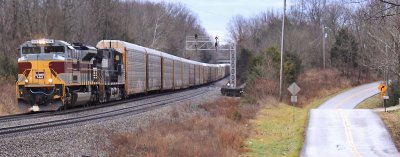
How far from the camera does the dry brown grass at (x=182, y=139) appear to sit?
46.3 ft

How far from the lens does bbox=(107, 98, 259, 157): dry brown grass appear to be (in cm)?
1412

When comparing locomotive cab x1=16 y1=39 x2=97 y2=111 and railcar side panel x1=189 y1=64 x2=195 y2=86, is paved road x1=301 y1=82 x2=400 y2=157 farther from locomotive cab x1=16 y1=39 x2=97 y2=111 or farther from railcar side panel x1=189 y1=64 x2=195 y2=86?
railcar side panel x1=189 y1=64 x2=195 y2=86

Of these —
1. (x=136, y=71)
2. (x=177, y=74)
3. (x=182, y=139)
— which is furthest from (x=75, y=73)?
(x=177, y=74)

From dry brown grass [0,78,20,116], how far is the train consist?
2269mm

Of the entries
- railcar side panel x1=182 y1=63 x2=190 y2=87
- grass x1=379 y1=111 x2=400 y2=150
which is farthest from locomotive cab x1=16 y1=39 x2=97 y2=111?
railcar side panel x1=182 y1=63 x2=190 y2=87

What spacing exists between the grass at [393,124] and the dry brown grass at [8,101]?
17.4m

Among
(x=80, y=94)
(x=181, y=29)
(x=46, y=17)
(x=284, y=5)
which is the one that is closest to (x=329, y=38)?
(x=181, y=29)

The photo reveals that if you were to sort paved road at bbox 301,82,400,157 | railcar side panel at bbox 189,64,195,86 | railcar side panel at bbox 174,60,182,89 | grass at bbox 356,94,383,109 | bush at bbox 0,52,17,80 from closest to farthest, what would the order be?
paved road at bbox 301,82,400,157 → bush at bbox 0,52,17,80 → railcar side panel at bbox 174,60,182,89 → grass at bbox 356,94,383,109 → railcar side panel at bbox 189,64,195,86

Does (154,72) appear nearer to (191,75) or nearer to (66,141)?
(191,75)

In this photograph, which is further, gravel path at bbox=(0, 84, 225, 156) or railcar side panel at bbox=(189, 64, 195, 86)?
railcar side panel at bbox=(189, 64, 195, 86)

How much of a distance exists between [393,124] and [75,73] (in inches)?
628

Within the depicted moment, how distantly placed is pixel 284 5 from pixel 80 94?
2335 centimetres

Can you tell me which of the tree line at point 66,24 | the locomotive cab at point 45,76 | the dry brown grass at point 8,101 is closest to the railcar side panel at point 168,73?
the tree line at point 66,24

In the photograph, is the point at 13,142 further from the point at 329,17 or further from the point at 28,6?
the point at 329,17
